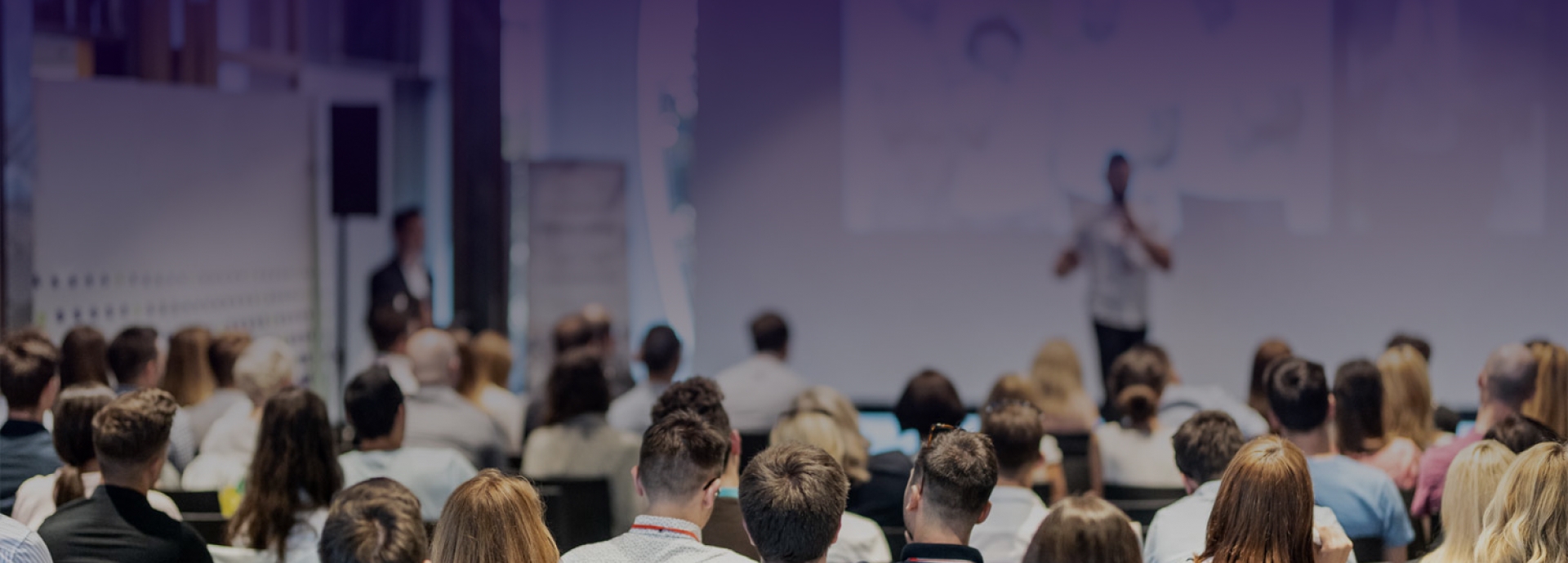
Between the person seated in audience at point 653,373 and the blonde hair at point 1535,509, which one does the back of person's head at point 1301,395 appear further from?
the person seated in audience at point 653,373

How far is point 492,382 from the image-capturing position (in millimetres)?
5586

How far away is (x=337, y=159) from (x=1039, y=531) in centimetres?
629

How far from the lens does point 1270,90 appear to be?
8.19 meters

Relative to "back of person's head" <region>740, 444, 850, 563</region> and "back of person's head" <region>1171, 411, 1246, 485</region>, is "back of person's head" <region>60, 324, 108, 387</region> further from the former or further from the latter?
"back of person's head" <region>1171, 411, 1246, 485</region>

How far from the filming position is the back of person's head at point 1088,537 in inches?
104

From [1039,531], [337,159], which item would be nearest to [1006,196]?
[337,159]

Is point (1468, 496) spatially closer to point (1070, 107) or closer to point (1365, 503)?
point (1365, 503)

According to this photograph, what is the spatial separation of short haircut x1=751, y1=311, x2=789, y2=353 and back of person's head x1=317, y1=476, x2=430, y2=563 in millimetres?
3100

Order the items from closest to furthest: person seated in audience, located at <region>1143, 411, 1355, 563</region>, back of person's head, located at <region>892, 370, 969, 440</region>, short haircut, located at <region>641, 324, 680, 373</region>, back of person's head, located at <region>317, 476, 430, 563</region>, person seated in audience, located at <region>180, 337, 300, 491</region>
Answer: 1. back of person's head, located at <region>317, 476, 430, 563</region>
2. person seated in audience, located at <region>1143, 411, 1355, 563</region>
3. person seated in audience, located at <region>180, 337, 300, 491</region>
4. back of person's head, located at <region>892, 370, 969, 440</region>
5. short haircut, located at <region>641, 324, 680, 373</region>

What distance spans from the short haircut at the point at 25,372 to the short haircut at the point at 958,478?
2.72m

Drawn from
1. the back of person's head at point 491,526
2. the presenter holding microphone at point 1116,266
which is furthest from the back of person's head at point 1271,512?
the presenter holding microphone at point 1116,266

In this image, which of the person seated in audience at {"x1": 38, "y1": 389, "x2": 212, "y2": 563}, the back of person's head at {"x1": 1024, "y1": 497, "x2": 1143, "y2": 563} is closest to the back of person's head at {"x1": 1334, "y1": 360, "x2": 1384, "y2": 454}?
the back of person's head at {"x1": 1024, "y1": 497, "x2": 1143, "y2": 563}

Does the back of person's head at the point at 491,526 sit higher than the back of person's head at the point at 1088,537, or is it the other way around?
the back of person's head at the point at 491,526

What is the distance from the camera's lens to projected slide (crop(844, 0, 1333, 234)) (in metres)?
8.20
